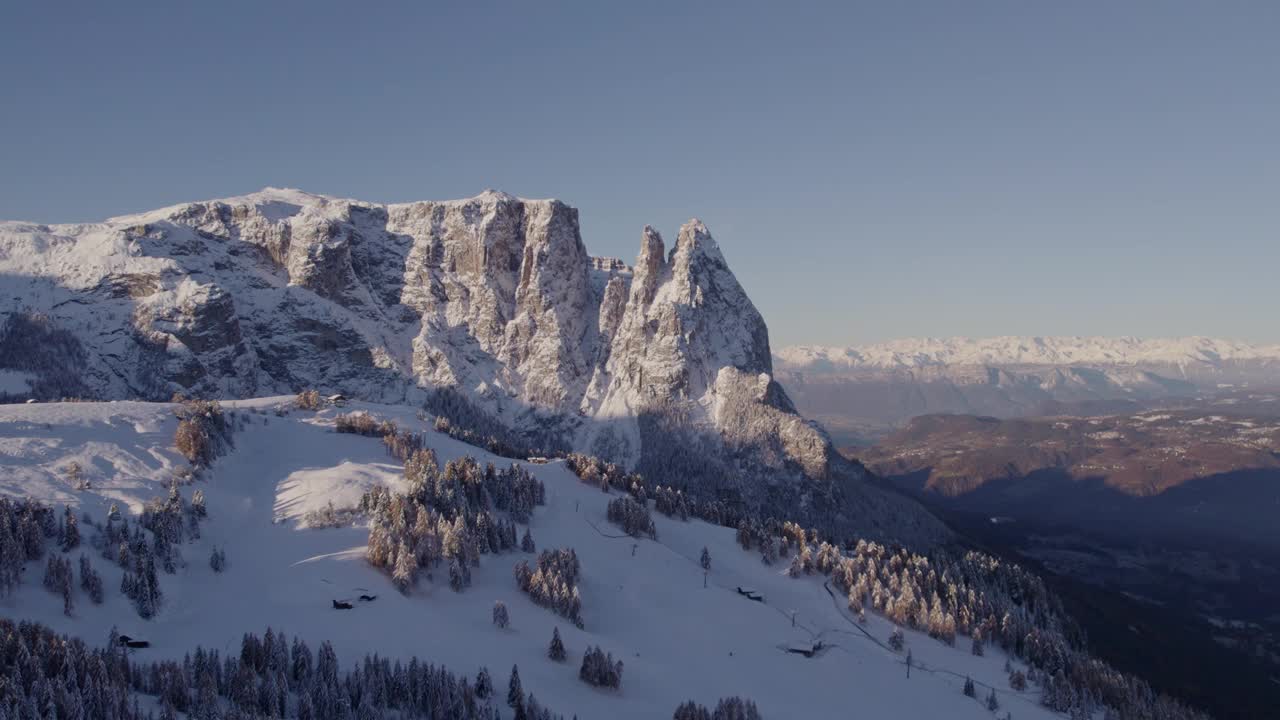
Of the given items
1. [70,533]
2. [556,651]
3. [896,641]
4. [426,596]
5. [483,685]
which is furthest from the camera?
[896,641]

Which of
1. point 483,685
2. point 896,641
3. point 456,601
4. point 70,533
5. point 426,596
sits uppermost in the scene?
point 70,533

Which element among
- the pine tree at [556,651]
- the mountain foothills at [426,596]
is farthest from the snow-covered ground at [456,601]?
the pine tree at [556,651]

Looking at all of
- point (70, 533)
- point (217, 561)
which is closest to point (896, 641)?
point (217, 561)

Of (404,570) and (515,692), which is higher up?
(404,570)

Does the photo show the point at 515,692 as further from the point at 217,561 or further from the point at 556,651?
the point at 217,561

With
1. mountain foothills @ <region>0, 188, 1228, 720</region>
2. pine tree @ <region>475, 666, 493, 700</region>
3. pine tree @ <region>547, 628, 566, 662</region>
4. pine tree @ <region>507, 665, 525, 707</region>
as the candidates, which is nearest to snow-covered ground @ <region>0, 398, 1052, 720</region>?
mountain foothills @ <region>0, 188, 1228, 720</region>

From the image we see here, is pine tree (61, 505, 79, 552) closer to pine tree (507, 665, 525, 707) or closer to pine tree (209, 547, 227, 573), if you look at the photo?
pine tree (209, 547, 227, 573)

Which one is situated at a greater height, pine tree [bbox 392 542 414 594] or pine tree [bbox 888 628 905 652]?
pine tree [bbox 392 542 414 594]

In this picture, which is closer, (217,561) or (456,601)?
(217,561)
